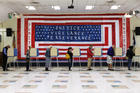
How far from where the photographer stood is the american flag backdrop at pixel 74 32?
43.7ft

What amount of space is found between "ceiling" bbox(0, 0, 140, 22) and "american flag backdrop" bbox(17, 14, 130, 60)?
0.49 meters

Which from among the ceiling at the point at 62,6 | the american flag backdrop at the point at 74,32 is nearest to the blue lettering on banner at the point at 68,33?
the american flag backdrop at the point at 74,32

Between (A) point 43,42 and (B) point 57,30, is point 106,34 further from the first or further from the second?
(A) point 43,42

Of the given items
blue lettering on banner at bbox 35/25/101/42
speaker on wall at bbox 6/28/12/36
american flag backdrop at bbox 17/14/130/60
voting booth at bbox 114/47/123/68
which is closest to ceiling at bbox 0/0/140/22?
american flag backdrop at bbox 17/14/130/60

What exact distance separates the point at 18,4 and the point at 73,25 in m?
3.92

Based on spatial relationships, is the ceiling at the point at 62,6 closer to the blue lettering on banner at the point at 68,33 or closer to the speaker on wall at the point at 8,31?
the speaker on wall at the point at 8,31

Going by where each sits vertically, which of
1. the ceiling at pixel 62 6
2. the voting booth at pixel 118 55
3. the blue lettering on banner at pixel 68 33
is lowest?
the voting booth at pixel 118 55

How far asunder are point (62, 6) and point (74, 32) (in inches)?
94.1

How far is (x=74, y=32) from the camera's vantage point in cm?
1342

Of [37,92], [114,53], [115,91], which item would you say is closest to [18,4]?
[114,53]

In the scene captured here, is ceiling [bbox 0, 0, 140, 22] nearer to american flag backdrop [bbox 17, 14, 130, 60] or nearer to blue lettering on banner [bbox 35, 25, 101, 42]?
american flag backdrop [bbox 17, 14, 130, 60]

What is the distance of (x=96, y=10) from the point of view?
12.6 meters

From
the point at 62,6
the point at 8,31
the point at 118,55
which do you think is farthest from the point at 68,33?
the point at 8,31

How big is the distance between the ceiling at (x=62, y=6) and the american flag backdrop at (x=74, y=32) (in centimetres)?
49
